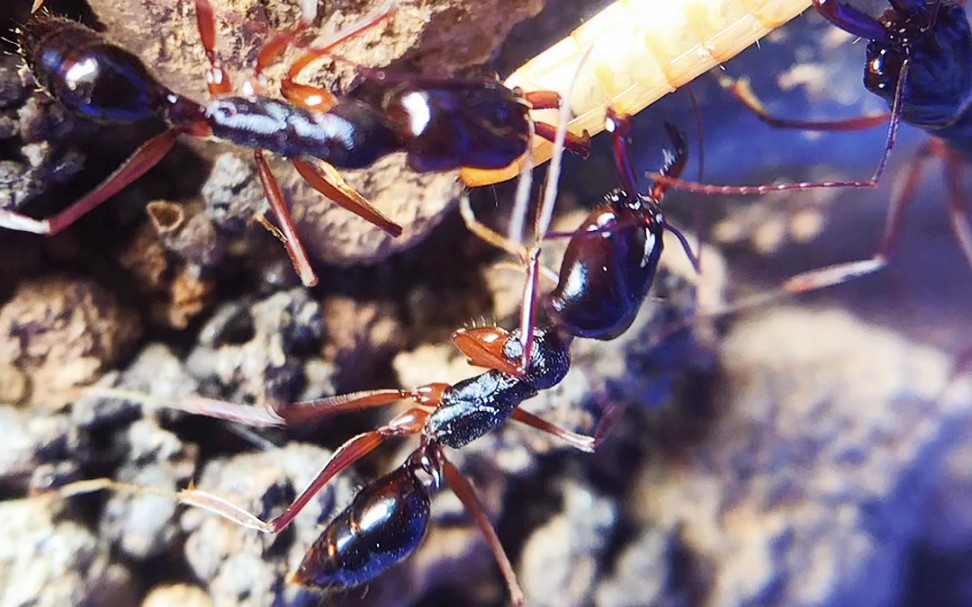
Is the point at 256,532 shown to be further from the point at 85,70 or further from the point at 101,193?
the point at 85,70

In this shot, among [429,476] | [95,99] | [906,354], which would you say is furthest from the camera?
[906,354]

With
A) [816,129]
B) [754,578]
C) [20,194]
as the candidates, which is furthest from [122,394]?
[816,129]

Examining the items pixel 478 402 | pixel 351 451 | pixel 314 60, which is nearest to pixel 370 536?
pixel 351 451

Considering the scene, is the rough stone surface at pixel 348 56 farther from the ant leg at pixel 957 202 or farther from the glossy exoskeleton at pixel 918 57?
the ant leg at pixel 957 202

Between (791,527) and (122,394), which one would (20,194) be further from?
(791,527)

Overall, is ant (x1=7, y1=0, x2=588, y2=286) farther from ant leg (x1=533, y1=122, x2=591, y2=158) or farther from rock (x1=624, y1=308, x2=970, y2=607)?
rock (x1=624, y1=308, x2=970, y2=607)

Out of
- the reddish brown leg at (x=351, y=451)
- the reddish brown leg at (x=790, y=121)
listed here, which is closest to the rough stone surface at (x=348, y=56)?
the reddish brown leg at (x=351, y=451)
